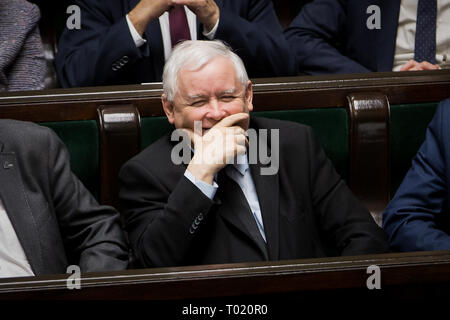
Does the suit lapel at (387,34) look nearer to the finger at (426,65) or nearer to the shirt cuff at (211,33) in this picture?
the finger at (426,65)

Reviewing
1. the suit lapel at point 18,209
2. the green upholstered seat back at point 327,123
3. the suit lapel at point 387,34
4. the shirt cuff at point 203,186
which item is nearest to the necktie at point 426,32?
the suit lapel at point 387,34

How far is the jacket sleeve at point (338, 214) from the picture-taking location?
1.07 m

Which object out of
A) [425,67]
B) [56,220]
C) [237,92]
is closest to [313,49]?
[425,67]

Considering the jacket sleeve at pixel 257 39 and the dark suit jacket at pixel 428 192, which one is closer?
the dark suit jacket at pixel 428 192

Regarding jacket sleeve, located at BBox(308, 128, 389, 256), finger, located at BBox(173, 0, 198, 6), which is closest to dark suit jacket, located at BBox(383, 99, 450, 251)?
jacket sleeve, located at BBox(308, 128, 389, 256)

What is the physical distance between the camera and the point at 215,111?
3.54ft

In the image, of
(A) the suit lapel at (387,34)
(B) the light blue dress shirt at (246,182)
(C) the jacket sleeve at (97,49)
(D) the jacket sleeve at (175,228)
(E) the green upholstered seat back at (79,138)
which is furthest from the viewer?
(A) the suit lapel at (387,34)

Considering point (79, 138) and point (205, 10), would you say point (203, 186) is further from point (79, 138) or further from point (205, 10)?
point (205, 10)

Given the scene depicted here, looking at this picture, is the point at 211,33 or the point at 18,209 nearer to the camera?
the point at 18,209

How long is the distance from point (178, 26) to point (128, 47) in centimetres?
13

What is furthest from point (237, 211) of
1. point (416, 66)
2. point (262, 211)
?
point (416, 66)

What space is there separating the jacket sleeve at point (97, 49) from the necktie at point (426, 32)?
0.60m

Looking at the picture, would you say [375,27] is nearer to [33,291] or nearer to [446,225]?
[446,225]

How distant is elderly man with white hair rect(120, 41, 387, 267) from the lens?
101cm
